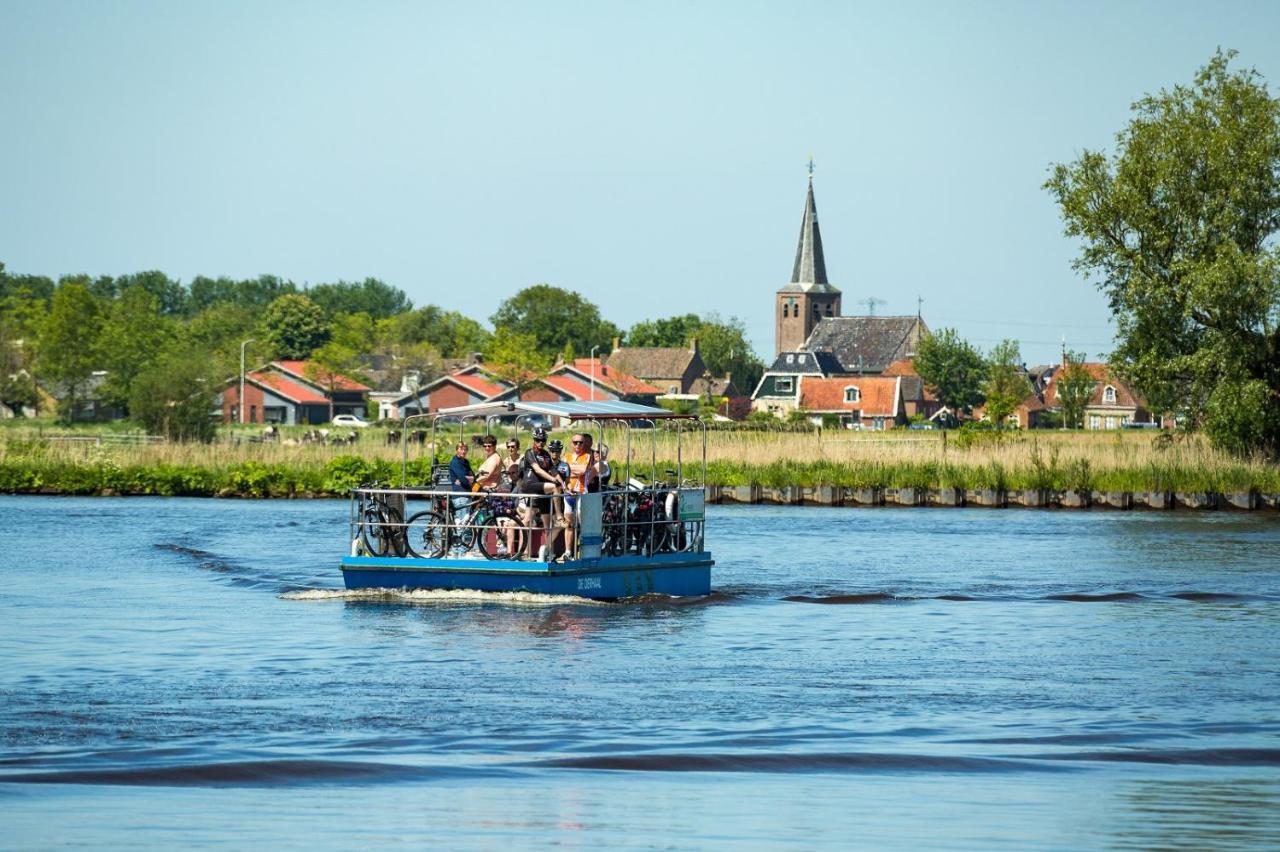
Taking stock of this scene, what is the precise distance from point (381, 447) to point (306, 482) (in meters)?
10.9

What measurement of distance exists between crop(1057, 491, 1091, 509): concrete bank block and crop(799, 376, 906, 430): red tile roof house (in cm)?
10631

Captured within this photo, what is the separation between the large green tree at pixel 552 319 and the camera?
623ft

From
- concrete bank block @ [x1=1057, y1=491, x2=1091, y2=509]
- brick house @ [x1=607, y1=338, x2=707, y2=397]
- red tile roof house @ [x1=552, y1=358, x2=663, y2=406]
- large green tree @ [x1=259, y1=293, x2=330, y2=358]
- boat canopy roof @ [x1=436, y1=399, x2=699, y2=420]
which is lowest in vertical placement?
concrete bank block @ [x1=1057, y1=491, x2=1091, y2=509]

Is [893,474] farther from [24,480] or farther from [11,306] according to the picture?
[11,306]

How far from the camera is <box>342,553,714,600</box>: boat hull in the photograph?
2667 cm

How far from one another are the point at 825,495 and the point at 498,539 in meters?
33.2

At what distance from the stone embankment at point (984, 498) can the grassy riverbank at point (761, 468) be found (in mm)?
311

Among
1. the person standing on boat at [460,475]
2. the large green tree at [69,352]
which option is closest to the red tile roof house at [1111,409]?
the large green tree at [69,352]

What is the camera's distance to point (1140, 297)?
6028 centimetres

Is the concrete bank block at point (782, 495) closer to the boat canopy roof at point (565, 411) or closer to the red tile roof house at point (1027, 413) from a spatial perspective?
the boat canopy roof at point (565, 411)

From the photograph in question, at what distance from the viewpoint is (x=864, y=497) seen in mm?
59750

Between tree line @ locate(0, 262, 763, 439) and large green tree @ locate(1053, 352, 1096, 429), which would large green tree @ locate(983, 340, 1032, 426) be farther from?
tree line @ locate(0, 262, 763, 439)

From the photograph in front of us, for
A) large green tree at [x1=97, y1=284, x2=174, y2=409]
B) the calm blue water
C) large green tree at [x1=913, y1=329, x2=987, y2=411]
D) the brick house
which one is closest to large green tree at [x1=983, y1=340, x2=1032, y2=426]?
large green tree at [x1=913, y1=329, x2=987, y2=411]

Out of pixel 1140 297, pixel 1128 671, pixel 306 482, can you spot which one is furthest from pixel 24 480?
pixel 1128 671
